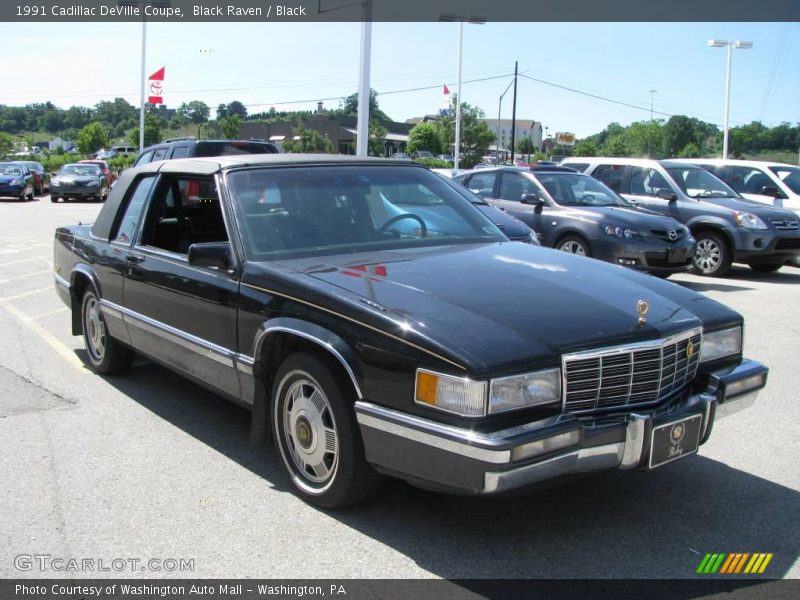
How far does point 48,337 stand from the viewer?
744cm

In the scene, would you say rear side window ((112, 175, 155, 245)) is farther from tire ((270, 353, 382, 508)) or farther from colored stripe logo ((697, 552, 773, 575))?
colored stripe logo ((697, 552, 773, 575))

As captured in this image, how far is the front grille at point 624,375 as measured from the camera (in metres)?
3.19

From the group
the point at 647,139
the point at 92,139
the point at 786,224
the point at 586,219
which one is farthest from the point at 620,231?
the point at 647,139

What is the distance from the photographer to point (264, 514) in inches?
145

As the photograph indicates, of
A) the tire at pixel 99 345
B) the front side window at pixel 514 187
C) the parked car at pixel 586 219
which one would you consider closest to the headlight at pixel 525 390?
the tire at pixel 99 345

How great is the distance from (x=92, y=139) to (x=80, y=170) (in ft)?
166

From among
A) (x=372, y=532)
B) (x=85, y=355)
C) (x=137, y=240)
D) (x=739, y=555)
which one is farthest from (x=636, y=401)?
(x=85, y=355)

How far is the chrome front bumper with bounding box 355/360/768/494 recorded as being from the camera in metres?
2.93

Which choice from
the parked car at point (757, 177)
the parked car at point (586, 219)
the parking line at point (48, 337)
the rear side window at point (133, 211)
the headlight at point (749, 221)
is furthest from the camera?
the parked car at point (757, 177)

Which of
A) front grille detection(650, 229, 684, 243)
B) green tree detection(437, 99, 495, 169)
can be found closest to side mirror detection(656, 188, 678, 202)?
front grille detection(650, 229, 684, 243)

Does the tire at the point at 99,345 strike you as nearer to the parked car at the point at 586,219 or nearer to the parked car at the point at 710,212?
the parked car at the point at 586,219

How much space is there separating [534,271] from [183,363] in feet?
7.06

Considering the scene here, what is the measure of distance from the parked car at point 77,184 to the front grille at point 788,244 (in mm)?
23812

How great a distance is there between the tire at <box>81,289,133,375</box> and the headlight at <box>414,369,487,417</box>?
3.44 m
